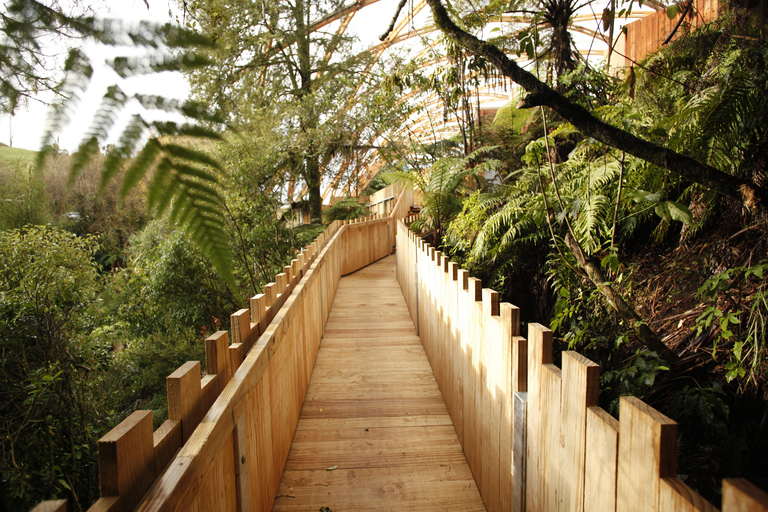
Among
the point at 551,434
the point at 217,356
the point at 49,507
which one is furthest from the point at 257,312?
the point at 49,507

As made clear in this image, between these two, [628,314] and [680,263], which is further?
[680,263]

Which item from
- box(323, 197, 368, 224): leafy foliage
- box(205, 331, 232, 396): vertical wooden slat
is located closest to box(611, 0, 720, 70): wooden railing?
box(205, 331, 232, 396): vertical wooden slat

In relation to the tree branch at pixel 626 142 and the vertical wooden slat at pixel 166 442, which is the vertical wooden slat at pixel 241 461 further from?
the tree branch at pixel 626 142

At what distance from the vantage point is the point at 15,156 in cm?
38

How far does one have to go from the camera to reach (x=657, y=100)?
12.5ft

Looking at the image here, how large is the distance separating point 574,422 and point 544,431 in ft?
0.84

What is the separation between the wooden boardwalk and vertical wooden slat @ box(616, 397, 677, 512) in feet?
4.69

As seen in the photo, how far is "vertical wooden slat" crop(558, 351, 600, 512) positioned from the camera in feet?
3.84

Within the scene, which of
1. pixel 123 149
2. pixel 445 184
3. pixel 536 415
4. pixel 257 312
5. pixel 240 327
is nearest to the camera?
pixel 123 149

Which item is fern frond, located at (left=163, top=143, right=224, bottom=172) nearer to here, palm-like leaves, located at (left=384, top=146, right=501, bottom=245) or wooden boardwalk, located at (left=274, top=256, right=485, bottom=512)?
wooden boardwalk, located at (left=274, top=256, right=485, bottom=512)

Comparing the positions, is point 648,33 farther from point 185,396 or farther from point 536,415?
point 185,396

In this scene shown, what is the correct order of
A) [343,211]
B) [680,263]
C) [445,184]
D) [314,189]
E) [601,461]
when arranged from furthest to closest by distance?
[343,211] → [314,189] → [445,184] → [680,263] → [601,461]

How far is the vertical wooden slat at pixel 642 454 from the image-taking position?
0.87 meters

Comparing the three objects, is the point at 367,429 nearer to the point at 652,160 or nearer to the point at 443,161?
the point at 652,160
